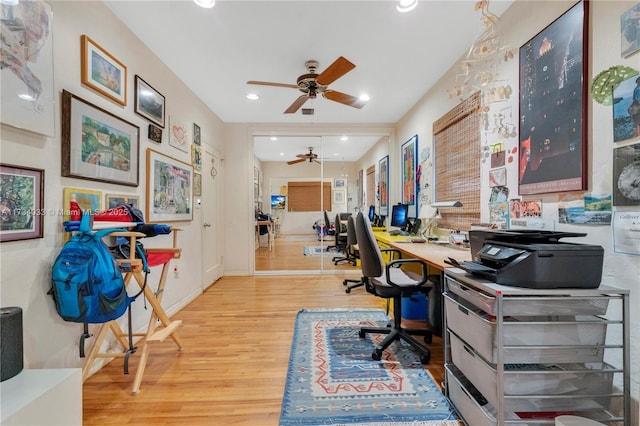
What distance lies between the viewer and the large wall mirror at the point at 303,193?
5574 mm

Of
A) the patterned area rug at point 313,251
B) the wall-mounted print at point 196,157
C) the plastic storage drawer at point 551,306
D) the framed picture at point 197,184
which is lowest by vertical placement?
the patterned area rug at point 313,251

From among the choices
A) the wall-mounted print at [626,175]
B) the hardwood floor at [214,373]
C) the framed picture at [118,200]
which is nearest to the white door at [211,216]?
the hardwood floor at [214,373]

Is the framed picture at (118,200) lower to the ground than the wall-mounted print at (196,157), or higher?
lower

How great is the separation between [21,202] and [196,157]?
2126 mm

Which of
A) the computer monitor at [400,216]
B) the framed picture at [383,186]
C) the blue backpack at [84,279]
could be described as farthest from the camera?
the framed picture at [383,186]

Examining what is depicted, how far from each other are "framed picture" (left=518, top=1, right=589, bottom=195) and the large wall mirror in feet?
11.9

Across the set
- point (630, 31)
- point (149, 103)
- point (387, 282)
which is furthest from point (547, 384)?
point (149, 103)

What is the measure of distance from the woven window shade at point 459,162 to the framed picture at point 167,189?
9.87 ft

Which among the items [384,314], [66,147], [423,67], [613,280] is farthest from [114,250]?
[423,67]

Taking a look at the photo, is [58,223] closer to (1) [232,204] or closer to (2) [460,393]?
(2) [460,393]

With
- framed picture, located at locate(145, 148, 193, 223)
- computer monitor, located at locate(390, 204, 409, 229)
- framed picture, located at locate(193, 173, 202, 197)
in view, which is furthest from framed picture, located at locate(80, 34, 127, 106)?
computer monitor, located at locate(390, 204, 409, 229)

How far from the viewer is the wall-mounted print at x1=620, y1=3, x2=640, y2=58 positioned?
1.09m

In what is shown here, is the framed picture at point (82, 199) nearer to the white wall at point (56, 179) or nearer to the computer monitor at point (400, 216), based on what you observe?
the white wall at point (56, 179)

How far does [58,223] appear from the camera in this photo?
1.52 m
